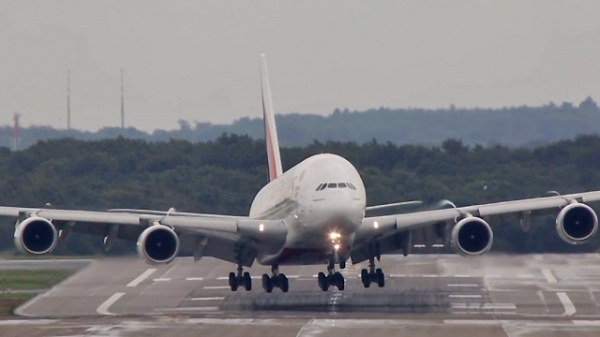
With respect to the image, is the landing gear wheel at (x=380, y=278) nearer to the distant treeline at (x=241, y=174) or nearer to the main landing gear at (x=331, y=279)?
the main landing gear at (x=331, y=279)

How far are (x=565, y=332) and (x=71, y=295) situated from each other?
65.7ft

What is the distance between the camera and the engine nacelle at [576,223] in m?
44.9

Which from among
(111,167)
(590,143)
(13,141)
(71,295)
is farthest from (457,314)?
(13,141)

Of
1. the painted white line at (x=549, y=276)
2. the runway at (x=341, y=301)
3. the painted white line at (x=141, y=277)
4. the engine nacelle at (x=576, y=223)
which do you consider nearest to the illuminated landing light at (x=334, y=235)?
the runway at (x=341, y=301)

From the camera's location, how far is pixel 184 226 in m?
44.8

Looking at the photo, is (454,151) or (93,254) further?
(454,151)

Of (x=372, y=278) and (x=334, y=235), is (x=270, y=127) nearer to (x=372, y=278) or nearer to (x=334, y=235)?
(x=372, y=278)

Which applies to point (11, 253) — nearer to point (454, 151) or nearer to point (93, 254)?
point (93, 254)

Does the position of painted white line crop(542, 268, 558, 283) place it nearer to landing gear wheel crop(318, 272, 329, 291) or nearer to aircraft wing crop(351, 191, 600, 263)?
aircraft wing crop(351, 191, 600, 263)

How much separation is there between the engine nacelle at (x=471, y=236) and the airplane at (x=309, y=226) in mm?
32

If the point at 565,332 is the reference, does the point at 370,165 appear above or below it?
above

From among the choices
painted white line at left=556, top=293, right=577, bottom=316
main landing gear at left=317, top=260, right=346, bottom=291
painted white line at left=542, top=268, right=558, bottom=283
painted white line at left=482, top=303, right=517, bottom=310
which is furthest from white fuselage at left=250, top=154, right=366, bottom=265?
painted white line at left=542, top=268, right=558, bottom=283

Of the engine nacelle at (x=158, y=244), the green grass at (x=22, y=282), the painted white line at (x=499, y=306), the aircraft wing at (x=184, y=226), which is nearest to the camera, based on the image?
the painted white line at (x=499, y=306)

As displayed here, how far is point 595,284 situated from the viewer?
4847cm
